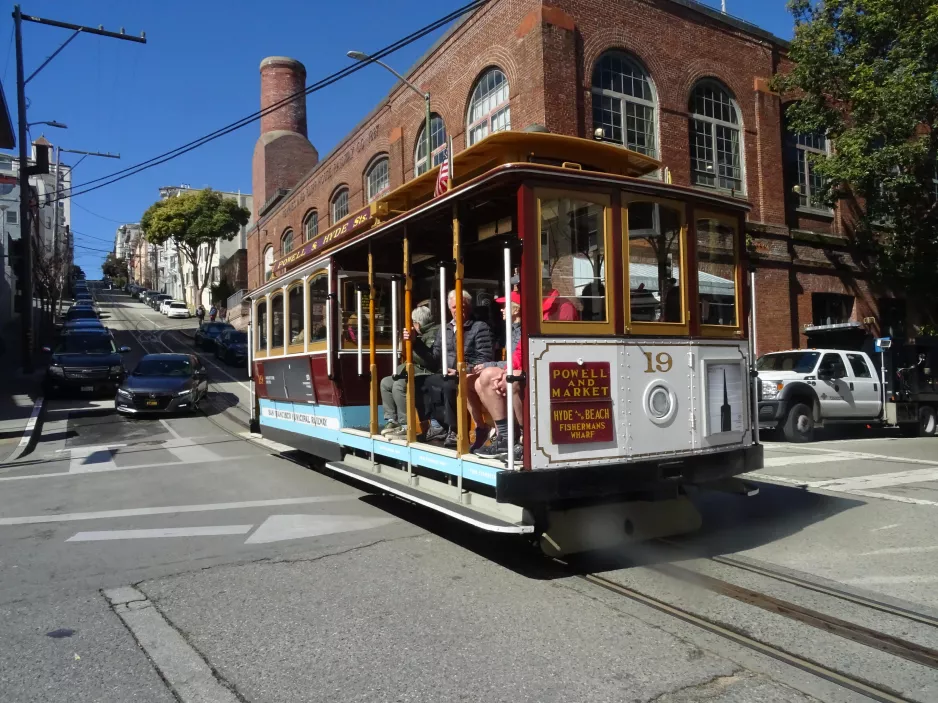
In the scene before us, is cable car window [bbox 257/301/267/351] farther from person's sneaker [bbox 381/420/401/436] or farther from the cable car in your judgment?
the cable car

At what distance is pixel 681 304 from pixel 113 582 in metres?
4.73

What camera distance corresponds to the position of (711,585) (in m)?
5.05

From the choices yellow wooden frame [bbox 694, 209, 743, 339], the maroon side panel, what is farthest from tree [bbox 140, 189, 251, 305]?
the maroon side panel

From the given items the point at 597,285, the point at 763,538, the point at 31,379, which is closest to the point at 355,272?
the point at 597,285

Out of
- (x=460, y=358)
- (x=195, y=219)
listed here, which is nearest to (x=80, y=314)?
(x=195, y=219)

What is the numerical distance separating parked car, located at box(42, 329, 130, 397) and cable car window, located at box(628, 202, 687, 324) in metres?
15.6

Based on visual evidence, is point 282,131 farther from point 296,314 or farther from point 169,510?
point 169,510

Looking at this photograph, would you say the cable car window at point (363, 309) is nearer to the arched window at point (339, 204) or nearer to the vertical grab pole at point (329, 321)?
the vertical grab pole at point (329, 321)

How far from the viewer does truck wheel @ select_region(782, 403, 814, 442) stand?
13672 millimetres

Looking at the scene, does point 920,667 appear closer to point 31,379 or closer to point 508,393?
point 508,393

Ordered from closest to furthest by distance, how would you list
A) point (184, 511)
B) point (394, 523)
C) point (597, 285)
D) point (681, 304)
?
point (597, 285)
point (681, 304)
point (394, 523)
point (184, 511)

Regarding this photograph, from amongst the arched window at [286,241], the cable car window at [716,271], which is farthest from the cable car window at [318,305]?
the arched window at [286,241]

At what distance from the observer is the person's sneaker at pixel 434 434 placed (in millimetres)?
6906

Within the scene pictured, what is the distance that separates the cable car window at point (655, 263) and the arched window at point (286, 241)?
3145 centimetres
